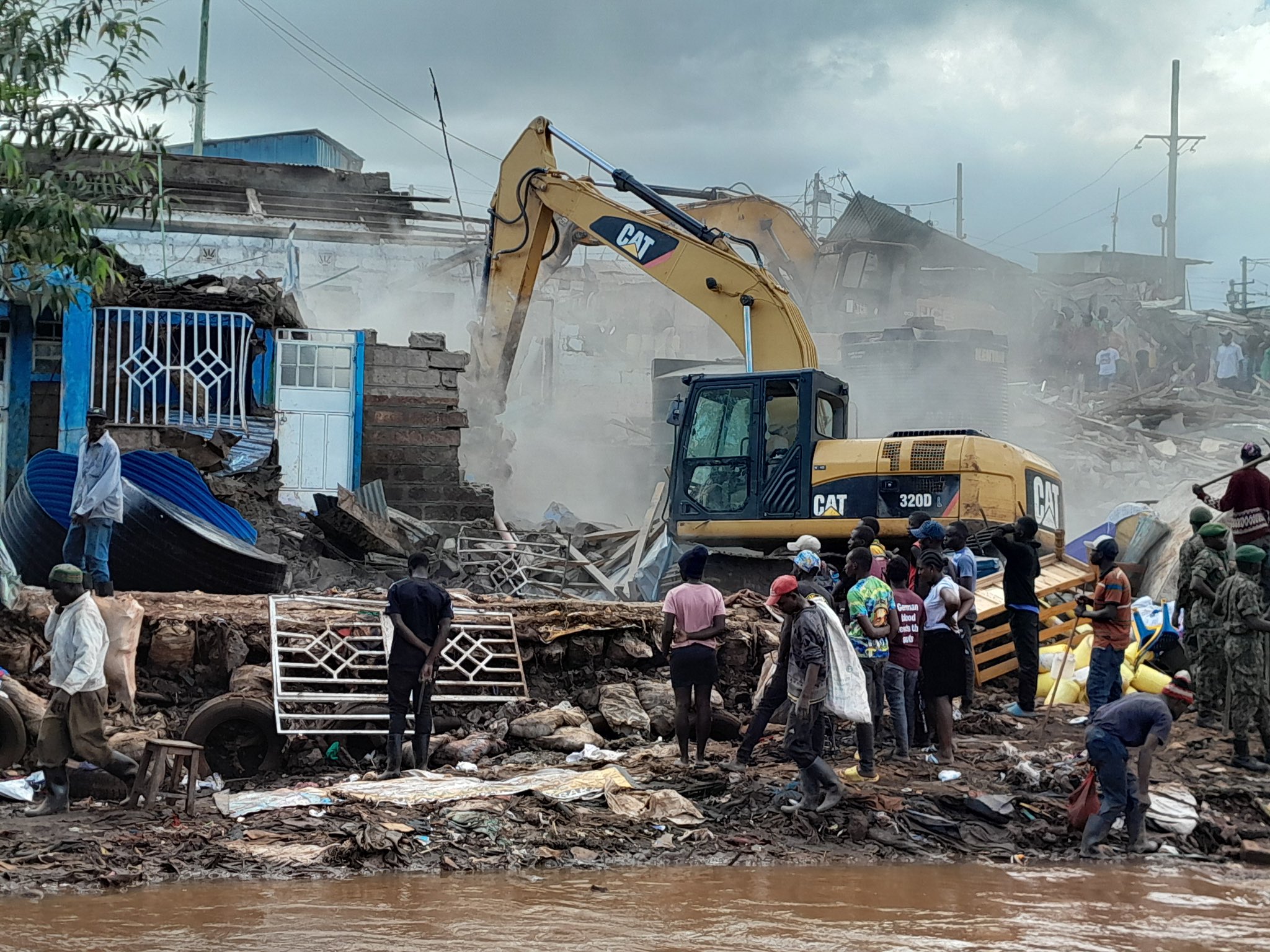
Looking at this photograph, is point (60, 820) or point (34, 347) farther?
point (34, 347)

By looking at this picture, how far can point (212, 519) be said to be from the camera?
13.3 meters

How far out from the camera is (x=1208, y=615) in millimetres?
10047

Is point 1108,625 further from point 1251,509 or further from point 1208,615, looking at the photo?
point 1251,509

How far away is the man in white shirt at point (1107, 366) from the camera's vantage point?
30688 mm

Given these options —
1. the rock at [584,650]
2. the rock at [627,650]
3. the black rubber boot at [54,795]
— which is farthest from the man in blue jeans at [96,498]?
the rock at [627,650]

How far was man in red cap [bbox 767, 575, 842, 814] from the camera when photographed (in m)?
7.89

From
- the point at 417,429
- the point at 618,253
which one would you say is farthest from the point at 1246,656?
the point at 417,429

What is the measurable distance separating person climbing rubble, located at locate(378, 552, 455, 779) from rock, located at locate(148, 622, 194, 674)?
7.41 feet

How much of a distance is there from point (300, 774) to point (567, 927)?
3961 millimetres

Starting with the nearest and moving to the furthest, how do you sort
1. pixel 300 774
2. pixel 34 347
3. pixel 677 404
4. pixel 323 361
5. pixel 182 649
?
pixel 300 774
pixel 182 649
pixel 677 404
pixel 34 347
pixel 323 361

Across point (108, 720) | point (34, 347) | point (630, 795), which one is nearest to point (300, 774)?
point (108, 720)

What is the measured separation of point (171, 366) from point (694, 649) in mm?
9811

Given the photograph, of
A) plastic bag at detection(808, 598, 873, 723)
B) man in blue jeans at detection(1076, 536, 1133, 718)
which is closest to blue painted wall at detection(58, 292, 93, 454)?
plastic bag at detection(808, 598, 873, 723)

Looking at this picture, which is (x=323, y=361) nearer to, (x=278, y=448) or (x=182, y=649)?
(x=278, y=448)
